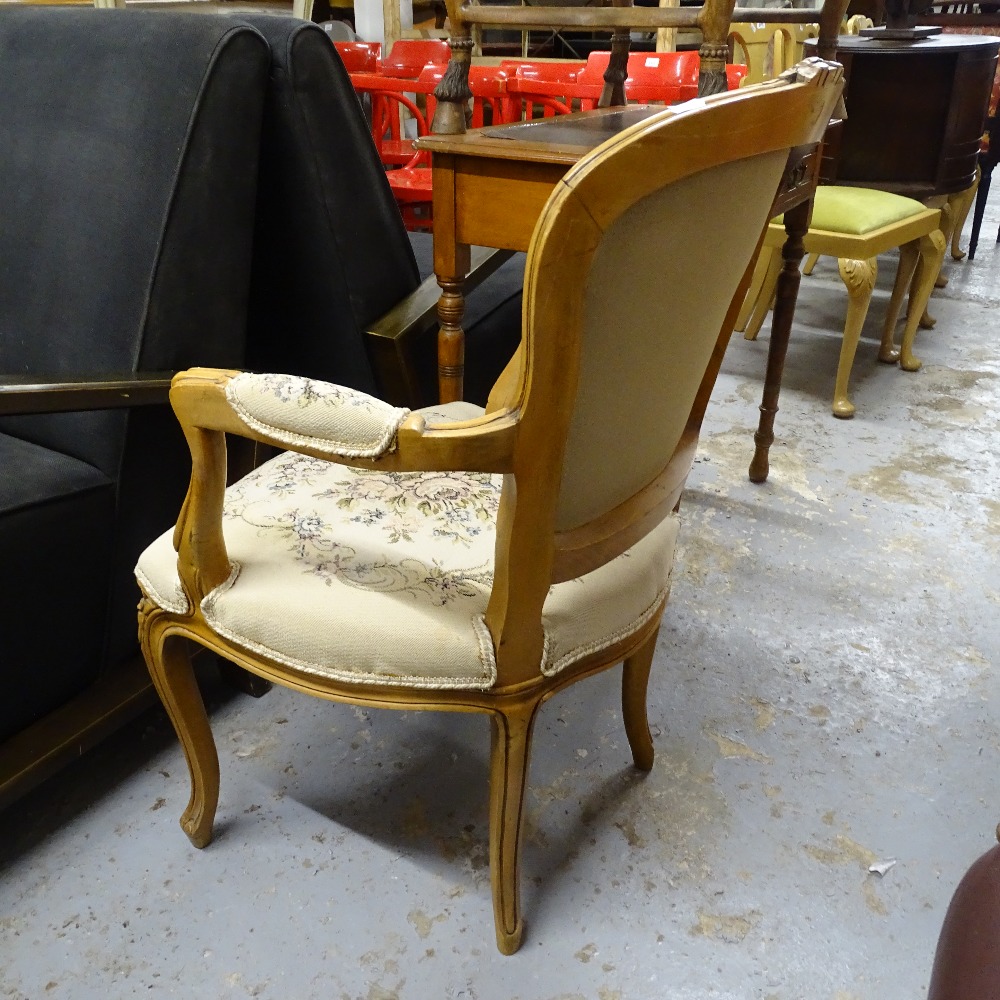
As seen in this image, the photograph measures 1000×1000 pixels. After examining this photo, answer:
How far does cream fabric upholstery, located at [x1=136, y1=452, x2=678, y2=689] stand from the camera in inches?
34.2

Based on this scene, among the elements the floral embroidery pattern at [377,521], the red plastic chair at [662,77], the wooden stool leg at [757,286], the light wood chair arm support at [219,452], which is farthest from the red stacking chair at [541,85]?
the light wood chair arm support at [219,452]

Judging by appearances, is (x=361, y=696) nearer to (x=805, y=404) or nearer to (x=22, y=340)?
(x=22, y=340)

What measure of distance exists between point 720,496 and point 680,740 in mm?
847

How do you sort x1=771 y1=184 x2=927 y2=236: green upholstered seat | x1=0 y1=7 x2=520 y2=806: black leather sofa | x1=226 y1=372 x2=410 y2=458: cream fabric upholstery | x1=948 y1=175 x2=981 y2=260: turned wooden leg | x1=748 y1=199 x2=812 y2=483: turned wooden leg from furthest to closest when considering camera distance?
1. x1=948 y1=175 x2=981 y2=260: turned wooden leg
2. x1=771 y1=184 x2=927 y2=236: green upholstered seat
3. x1=748 y1=199 x2=812 y2=483: turned wooden leg
4. x1=0 y1=7 x2=520 y2=806: black leather sofa
5. x1=226 y1=372 x2=410 y2=458: cream fabric upholstery

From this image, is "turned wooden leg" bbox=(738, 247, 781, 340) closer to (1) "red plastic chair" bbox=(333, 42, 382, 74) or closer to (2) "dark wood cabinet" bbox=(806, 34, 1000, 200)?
(2) "dark wood cabinet" bbox=(806, 34, 1000, 200)

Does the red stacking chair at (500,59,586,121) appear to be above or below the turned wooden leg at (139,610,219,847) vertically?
above

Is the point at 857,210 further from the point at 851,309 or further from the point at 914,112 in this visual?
the point at 914,112

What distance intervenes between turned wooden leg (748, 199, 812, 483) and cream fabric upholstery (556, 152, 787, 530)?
1.15 m

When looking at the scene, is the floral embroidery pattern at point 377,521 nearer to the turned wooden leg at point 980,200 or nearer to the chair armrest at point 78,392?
the chair armrest at point 78,392

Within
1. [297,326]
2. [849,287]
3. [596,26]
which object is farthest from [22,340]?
[849,287]

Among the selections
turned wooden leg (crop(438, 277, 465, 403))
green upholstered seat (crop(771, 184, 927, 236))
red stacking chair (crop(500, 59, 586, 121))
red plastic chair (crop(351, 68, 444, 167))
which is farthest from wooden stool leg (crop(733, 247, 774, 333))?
turned wooden leg (crop(438, 277, 465, 403))

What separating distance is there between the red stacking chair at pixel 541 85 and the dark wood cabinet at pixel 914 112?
2.97ft

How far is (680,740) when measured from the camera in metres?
1.36

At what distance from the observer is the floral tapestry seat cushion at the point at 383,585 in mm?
869
